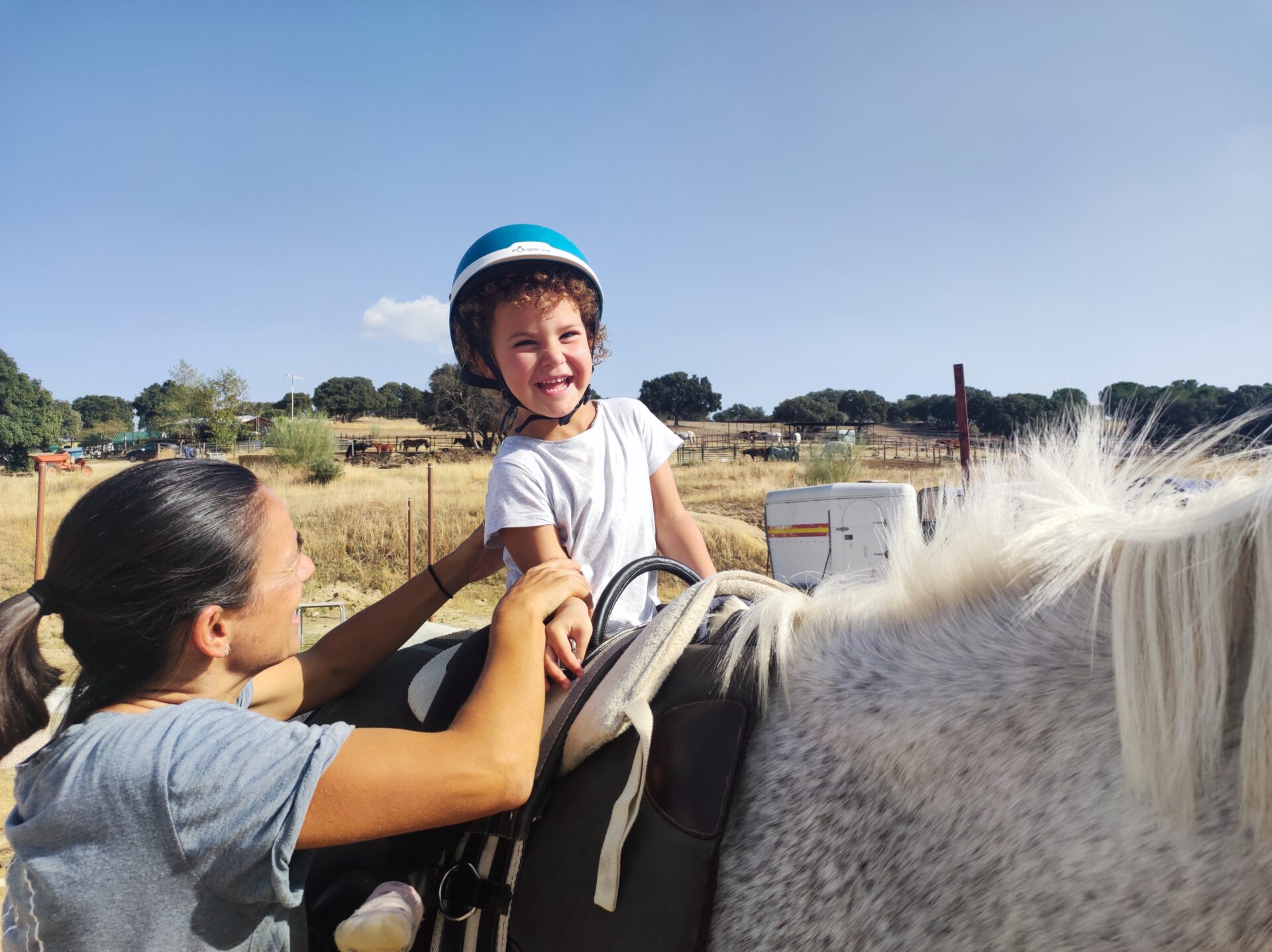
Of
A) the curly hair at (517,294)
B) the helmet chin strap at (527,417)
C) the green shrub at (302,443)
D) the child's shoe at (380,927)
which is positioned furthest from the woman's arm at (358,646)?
the green shrub at (302,443)

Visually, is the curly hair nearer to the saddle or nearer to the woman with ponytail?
the woman with ponytail

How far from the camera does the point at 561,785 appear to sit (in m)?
1.22

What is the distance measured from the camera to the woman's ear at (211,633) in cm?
123

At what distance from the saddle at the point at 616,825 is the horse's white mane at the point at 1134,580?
12 cm

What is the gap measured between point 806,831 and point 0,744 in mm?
1356

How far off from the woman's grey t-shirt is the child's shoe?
102 mm

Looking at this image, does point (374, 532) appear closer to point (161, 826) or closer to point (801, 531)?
point (801, 531)

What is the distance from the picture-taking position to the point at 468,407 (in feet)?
157

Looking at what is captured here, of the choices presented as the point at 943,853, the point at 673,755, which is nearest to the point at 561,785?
the point at 673,755

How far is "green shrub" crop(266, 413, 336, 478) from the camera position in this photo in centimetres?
2856

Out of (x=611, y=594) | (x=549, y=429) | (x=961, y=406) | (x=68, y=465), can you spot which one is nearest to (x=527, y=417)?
(x=549, y=429)

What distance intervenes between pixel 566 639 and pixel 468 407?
48067mm

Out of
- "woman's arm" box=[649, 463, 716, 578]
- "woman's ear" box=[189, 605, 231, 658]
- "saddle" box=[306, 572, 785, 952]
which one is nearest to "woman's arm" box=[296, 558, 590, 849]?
"saddle" box=[306, 572, 785, 952]

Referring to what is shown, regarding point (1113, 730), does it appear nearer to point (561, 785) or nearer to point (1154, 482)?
point (1154, 482)
